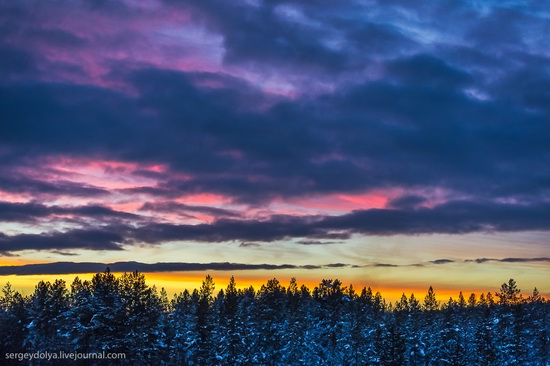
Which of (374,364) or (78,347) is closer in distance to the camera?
(78,347)

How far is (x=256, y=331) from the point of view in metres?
110

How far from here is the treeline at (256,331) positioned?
283ft

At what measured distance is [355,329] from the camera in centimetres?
11950

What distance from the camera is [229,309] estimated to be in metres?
112

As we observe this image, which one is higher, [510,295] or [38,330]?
[510,295]

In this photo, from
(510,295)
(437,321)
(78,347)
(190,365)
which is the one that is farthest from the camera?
(437,321)

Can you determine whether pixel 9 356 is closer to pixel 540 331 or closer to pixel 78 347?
pixel 78 347

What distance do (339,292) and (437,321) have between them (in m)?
23.1

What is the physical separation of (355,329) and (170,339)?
38.8 m

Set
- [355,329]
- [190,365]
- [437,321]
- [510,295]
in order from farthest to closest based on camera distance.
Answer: [437,321] → [355,329] → [510,295] → [190,365]

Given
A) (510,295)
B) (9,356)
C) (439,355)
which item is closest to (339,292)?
(439,355)

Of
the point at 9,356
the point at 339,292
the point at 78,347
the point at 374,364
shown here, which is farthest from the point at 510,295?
the point at 9,356

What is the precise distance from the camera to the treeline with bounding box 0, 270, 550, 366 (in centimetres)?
8638

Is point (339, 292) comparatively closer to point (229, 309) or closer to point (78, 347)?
point (229, 309)
